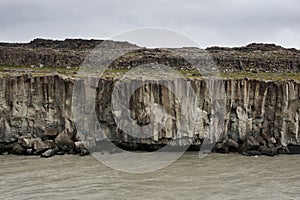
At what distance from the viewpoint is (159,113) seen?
3022cm

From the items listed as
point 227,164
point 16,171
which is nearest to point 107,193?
point 16,171

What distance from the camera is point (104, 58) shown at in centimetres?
4462

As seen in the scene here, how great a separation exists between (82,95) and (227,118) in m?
10.4

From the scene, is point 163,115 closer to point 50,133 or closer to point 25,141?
point 50,133

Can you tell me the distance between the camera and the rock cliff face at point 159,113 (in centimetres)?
3006

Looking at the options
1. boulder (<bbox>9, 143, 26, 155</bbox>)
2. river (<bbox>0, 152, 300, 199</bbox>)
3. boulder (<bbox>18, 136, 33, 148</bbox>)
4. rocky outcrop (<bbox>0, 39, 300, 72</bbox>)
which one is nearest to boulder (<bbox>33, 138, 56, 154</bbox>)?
boulder (<bbox>18, 136, 33, 148</bbox>)

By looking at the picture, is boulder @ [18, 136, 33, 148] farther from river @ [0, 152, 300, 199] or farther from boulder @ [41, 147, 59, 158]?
boulder @ [41, 147, 59, 158]

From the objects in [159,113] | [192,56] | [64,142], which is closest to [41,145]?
[64,142]

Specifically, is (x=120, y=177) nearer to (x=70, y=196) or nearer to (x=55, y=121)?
(x=70, y=196)

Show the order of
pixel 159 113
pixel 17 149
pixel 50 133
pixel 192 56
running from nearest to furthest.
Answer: pixel 17 149 < pixel 159 113 < pixel 50 133 < pixel 192 56

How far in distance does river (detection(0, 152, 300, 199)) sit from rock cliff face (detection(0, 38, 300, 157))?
274 cm

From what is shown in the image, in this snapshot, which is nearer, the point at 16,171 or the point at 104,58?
the point at 16,171

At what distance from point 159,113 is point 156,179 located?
888 cm

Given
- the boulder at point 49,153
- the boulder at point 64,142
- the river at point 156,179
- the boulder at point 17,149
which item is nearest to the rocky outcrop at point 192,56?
the boulder at point 64,142
